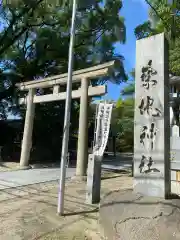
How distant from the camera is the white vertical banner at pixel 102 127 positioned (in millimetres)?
9297

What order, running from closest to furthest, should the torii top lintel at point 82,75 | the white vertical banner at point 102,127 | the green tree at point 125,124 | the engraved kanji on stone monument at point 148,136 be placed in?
the engraved kanji on stone monument at point 148,136, the white vertical banner at point 102,127, the torii top lintel at point 82,75, the green tree at point 125,124

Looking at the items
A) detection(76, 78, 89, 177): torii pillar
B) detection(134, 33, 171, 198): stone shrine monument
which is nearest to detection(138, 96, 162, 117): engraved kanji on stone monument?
detection(134, 33, 171, 198): stone shrine monument

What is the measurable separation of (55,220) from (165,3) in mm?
7255

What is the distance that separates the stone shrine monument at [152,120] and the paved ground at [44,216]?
1307mm

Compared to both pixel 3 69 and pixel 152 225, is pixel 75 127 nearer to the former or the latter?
pixel 3 69

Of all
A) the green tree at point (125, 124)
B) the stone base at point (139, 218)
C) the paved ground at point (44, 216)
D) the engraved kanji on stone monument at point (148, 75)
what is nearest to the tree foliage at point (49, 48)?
the green tree at point (125, 124)

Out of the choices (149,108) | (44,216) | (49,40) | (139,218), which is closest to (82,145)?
(44,216)

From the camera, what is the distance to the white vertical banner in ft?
30.5

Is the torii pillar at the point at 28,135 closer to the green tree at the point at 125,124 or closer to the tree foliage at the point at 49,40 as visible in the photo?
the tree foliage at the point at 49,40

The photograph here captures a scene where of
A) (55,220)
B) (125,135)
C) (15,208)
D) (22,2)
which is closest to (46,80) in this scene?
(22,2)

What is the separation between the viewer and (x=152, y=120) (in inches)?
205

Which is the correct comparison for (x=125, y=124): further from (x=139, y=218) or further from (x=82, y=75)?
(x=139, y=218)

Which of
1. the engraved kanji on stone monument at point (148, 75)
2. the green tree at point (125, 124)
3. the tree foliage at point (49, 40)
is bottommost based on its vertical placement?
the engraved kanji on stone monument at point (148, 75)

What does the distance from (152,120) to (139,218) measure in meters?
1.79
